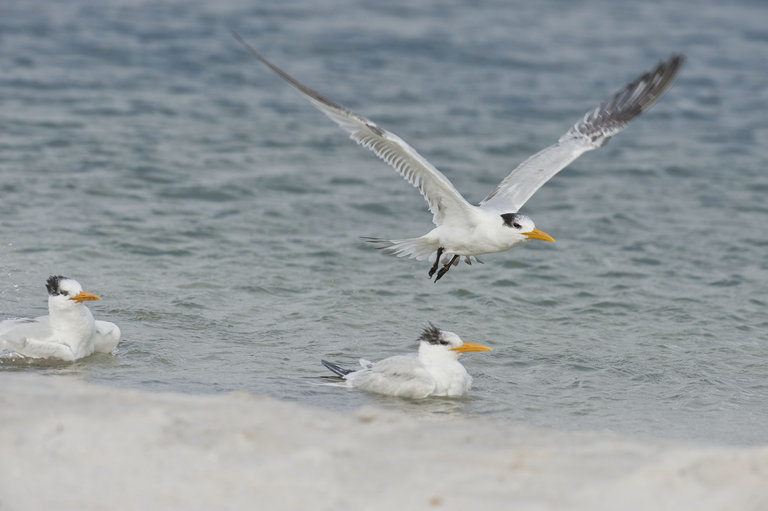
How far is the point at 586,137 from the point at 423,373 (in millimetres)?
3470

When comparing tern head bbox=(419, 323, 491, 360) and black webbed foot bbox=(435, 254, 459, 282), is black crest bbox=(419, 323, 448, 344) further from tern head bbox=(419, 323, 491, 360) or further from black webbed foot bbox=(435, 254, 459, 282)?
black webbed foot bbox=(435, 254, 459, 282)

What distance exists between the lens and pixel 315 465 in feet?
16.7

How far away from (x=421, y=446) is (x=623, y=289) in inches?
202

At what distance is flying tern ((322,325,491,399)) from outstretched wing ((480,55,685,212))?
73.5 inches

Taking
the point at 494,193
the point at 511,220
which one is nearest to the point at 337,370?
the point at 511,220

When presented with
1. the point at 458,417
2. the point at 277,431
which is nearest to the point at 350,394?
the point at 458,417

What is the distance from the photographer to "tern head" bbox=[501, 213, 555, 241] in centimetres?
820

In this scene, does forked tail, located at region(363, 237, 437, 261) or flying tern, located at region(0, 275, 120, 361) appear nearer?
flying tern, located at region(0, 275, 120, 361)

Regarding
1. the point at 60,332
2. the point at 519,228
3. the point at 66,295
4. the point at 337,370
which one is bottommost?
the point at 337,370

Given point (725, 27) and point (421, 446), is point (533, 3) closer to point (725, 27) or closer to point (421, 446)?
point (725, 27)

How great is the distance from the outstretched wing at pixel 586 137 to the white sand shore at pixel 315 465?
3565mm

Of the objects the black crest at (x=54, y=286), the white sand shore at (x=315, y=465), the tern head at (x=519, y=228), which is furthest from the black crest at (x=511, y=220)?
the black crest at (x=54, y=286)

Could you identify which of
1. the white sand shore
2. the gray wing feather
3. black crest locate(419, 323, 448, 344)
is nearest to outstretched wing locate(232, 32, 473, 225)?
black crest locate(419, 323, 448, 344)

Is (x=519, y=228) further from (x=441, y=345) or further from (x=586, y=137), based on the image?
(x=586, y=137)
